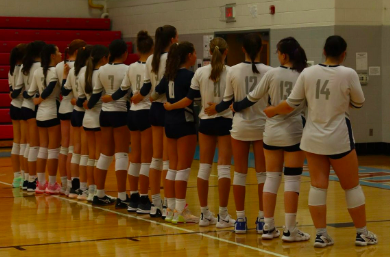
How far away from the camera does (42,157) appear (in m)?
9.16

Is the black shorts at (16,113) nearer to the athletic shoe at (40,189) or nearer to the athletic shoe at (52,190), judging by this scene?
the athletic shoe at (40,189)

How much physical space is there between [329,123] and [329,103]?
156 mm

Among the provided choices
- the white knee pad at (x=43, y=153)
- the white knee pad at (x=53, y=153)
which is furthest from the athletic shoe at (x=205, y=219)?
the white knee pad at (x=43, y=153)

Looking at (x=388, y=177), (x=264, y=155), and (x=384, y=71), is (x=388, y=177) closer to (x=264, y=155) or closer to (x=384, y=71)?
(x=384, y=71)

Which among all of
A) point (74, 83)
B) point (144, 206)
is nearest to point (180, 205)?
point (144, 206)

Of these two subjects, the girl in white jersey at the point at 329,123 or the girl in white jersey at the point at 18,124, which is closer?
the girl in white jersey at the point at 329,123

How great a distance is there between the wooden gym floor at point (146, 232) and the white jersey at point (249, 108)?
0.89 metres

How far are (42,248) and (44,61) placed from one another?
339 centimetres

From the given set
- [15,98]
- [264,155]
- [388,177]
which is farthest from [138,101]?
[388,177]

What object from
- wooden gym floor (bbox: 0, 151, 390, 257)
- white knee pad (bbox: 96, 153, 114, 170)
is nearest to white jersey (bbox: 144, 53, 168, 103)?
white knee pad (bbox: 96, 153, 114, 170)

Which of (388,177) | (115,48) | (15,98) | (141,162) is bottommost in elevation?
(388,177)

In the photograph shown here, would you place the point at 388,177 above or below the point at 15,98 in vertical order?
below

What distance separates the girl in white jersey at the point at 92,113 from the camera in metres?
8.16

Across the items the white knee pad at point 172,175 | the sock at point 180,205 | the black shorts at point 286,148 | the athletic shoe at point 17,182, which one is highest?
the black shorts at point 286,148
